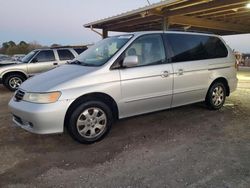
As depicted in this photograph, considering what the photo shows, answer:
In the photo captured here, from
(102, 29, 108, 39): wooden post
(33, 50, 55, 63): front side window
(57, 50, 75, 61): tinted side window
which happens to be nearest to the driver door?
(57, 50, 75, 61): tinted side window

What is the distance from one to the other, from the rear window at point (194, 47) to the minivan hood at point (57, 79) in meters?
1.76

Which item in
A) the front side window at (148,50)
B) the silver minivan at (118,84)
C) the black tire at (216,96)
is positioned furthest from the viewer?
the black tire at (216,96)

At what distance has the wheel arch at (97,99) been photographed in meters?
3.86

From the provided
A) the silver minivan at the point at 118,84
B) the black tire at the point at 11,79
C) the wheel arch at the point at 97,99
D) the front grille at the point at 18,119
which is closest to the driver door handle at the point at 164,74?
the silver minivan at the point at 118,84

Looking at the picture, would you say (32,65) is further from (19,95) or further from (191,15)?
(191,15)

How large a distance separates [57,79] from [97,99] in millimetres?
708

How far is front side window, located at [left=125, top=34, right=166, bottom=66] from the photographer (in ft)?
14.7

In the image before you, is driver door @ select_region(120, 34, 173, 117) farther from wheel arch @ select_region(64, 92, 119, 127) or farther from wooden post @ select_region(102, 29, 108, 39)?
wooden post @ select_region(102, 29, 108, 39)

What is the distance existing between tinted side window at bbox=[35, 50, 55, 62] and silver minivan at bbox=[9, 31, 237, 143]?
5437mm

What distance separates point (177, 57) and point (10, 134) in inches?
136

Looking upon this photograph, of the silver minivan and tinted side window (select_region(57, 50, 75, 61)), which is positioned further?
tinted side window (select_region(57, 50, 75, 61))

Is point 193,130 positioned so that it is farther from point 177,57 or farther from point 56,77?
point 56,77

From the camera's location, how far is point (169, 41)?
487 cm

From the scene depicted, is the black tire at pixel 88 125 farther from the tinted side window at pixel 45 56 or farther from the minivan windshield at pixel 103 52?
the tinted side window at pixel 45 56
